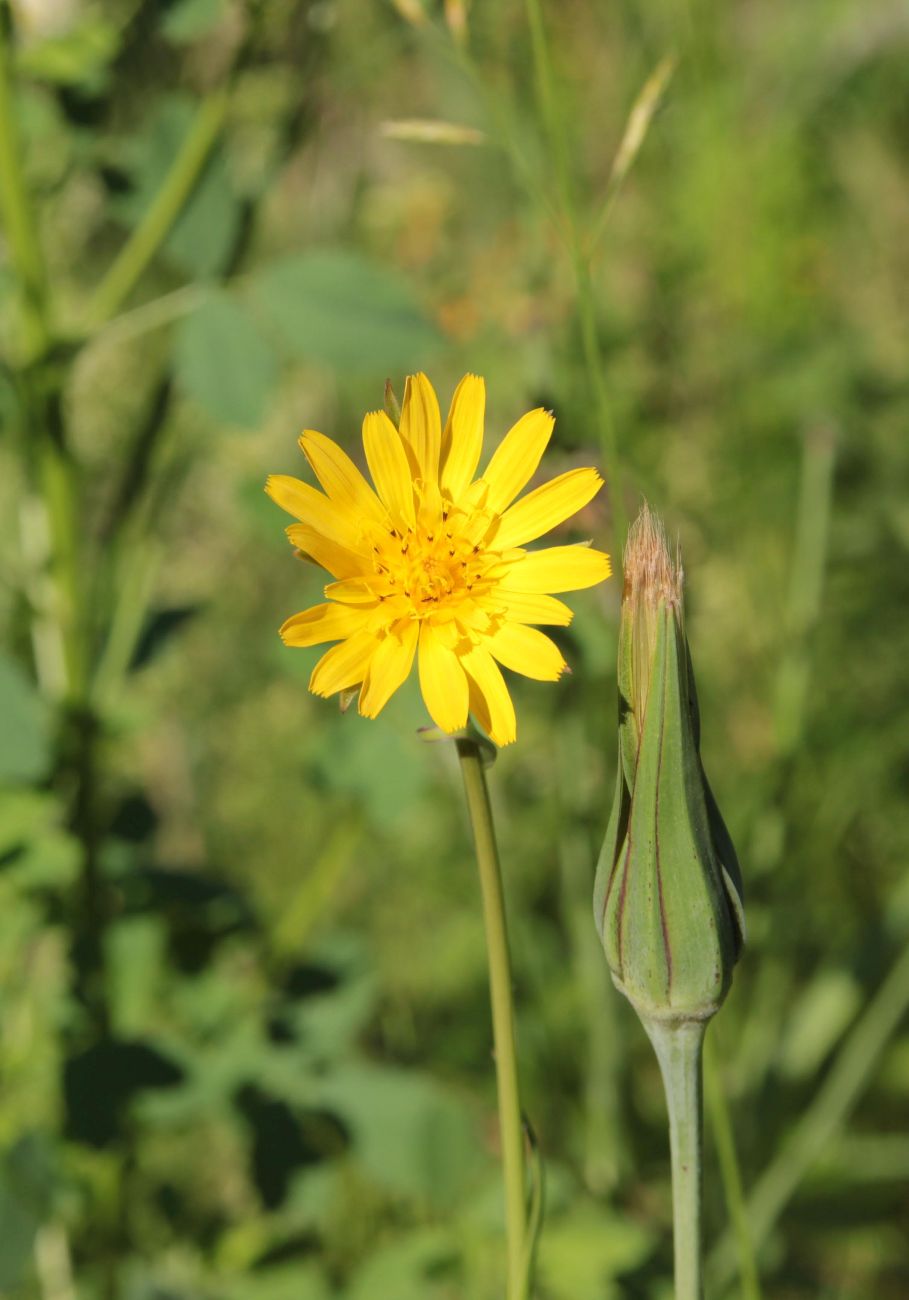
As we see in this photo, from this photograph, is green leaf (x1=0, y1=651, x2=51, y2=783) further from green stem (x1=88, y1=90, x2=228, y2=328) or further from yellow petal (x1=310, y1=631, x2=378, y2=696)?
A: yellow petal (x1=310, y1=631, x2=378, y2=696)

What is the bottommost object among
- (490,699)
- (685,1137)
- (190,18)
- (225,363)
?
(685,1137)

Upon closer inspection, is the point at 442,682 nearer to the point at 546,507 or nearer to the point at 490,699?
the point at 490,699

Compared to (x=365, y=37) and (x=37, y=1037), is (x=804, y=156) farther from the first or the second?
(x=37, y=1037)

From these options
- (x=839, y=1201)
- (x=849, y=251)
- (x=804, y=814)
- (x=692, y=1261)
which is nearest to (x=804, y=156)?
(x=849, y=251)

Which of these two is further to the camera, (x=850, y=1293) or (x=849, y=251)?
(x=849, y=251)

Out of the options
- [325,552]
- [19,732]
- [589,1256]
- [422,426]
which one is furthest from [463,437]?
[589,1256]
